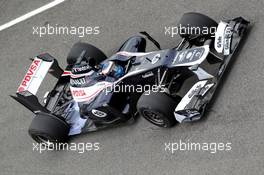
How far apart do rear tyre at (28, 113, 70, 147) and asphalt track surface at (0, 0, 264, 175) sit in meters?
0.32

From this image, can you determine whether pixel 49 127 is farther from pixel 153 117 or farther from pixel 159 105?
pixel 159 105

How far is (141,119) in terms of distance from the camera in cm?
779

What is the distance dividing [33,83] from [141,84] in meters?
1.60

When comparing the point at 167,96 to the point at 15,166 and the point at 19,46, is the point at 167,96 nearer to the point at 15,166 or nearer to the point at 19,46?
the point at 15,166

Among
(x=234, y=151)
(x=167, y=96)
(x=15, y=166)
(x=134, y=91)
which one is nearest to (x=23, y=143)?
(x=15, y=166)

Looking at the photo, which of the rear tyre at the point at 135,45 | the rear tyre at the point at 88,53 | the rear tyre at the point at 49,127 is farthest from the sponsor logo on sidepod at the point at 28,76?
the rear tyre at the point at 135,45

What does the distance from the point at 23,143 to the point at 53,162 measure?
85 cm

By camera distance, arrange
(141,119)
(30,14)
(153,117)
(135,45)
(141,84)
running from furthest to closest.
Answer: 1. (30,14)
2. (135,45)
3. (141,119)
4. (141,84)
5. (153,117)

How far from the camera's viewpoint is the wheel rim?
718 centimetres

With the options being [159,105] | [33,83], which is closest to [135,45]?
[159,105]

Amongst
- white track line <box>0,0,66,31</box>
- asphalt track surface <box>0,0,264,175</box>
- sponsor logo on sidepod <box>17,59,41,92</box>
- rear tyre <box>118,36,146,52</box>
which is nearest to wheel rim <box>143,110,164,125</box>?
asphalt track surface <box>0,0,264,175</box>

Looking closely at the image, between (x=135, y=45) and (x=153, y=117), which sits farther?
(x=135, y=45)

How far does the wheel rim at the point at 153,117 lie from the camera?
7.18 meters

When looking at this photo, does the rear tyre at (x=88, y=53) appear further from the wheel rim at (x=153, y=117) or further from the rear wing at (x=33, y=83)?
the wheel rim at (x=153, y=117)
